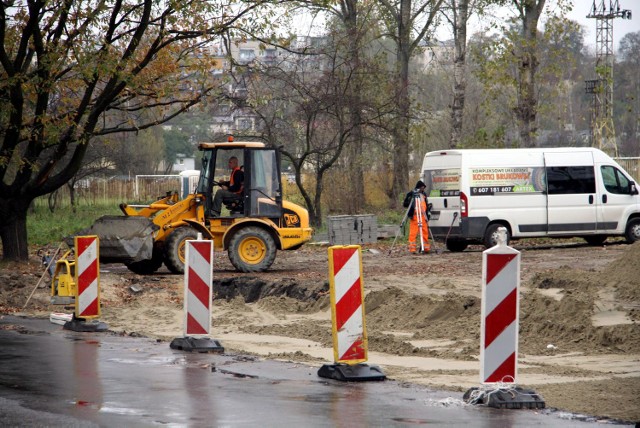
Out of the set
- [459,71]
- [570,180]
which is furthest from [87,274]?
[459,71]

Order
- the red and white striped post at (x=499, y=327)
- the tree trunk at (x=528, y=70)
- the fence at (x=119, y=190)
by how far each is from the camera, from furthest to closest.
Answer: the fence at (x=119, y=190), the tree trunk at (x=528, y=70), the red and white striped post at (x=499, y=327)

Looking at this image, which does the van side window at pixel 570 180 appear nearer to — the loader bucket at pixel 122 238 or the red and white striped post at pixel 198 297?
the loader bucket at pixel 122 238

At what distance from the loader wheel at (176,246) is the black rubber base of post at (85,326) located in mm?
7802

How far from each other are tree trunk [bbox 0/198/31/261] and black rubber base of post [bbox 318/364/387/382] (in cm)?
1591

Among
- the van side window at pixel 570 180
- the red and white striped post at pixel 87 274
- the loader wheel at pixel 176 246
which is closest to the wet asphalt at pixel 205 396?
the red and white striped post at pixel 87 274

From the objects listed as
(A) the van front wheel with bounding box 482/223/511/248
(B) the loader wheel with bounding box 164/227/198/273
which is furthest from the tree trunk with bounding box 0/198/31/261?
(A) the van front wheel with bounding box 482/223/511/248

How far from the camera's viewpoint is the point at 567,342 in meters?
12.6

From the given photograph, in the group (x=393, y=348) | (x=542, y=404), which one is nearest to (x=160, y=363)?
(x=393, y=348)

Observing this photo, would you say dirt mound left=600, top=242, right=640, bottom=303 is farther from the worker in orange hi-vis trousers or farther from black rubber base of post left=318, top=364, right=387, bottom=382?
the worker in orange hi-vis trousers

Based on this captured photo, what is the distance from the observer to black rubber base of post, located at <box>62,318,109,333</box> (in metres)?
13.9

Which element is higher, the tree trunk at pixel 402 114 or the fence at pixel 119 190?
the tree trunk at pixel 402 114

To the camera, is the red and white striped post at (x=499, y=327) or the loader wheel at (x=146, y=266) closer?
the red and white striped post at (x=499, y=327)

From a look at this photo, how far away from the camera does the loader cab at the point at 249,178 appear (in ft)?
73.1

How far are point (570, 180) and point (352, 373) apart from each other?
18.0 m
